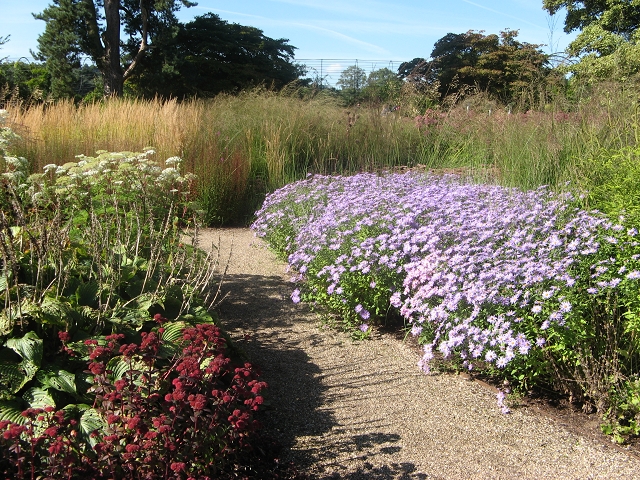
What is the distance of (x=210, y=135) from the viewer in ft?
26.4

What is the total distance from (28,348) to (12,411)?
0.79 feet

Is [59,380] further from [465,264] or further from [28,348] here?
[465,264]

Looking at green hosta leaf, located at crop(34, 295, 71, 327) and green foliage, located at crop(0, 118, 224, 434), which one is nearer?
green foliage, located at crop(0, 118, 224, 434)

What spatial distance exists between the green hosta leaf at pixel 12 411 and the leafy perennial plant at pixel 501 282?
1879mm

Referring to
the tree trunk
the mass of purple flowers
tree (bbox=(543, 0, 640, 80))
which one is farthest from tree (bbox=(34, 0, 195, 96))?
the mass of purple flowers

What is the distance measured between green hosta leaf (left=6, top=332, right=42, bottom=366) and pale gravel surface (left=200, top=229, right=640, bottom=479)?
1.09 metres

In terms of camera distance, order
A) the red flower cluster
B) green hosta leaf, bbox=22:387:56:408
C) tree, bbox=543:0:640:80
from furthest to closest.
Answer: tree, bbox=543:0:640:80 < green hosta leaf, bbox=22:387:56:408 < the red flower cluster

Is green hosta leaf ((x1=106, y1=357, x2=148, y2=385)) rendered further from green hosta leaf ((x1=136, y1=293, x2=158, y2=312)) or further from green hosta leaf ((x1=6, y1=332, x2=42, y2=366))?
green hosta leaf ((x1=136, y1=293, x2=158, y2=312))

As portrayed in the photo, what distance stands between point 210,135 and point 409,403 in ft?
19.5

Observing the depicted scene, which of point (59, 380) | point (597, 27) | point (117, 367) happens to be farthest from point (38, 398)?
point (597, 27)

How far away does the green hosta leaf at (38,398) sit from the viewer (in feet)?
7.07

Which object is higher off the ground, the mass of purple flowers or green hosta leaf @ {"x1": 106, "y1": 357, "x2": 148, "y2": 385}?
the mass of purple flowers

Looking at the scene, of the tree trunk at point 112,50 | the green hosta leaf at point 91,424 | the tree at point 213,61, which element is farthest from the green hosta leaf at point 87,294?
the tree at point 213,61

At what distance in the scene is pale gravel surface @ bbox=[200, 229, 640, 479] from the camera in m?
2.44
